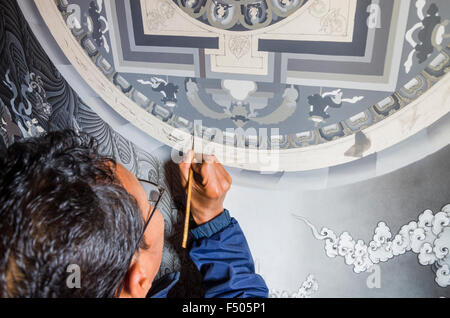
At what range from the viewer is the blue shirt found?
847 mm

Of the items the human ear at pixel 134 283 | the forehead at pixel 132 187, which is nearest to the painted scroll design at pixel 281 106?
the forehead at pixel 132 187

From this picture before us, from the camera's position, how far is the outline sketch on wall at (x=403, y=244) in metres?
0.82

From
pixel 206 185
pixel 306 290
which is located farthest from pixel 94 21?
pixel 306 290

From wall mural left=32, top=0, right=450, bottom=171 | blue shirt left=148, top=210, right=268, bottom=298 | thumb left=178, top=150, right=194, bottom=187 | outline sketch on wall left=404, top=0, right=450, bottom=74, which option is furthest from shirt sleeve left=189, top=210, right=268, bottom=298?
outline sketch on wall left=404, top=0, right=450, bottom=74

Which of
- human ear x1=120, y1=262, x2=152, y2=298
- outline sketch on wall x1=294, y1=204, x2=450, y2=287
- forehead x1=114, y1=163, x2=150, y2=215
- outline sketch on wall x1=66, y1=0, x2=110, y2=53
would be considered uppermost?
outline sketch on wall x1=66, y1=0, x2=110, y2=53

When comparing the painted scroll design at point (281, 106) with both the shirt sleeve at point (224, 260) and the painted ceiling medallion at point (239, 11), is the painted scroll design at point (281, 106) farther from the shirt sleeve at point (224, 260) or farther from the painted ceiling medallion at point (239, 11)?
the shirt sleeve at point (224, 260)

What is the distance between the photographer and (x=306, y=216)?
0.93m

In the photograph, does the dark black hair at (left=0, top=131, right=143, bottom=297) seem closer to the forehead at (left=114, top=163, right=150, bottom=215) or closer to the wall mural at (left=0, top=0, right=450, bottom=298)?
the forehead at (left=114, top=163, right=150, bottom=215)

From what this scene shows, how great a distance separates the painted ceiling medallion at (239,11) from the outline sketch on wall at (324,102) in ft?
0.65

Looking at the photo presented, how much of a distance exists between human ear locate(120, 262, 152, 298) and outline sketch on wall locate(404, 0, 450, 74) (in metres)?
0.74

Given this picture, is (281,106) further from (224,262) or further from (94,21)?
(94,21)
